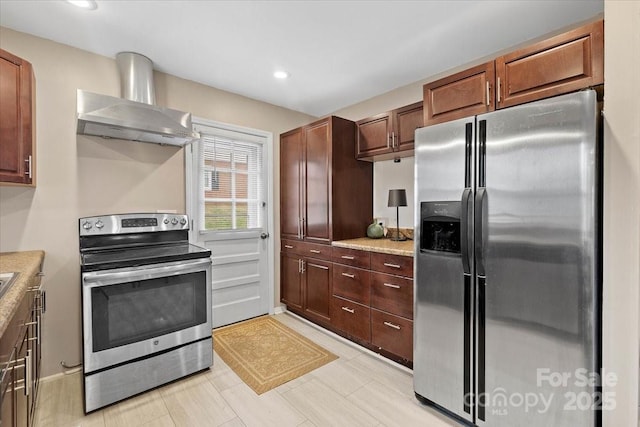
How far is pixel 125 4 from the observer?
5.99ft

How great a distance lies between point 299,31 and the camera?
2.12 meters

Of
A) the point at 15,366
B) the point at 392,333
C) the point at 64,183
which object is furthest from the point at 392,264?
the point at 64,183

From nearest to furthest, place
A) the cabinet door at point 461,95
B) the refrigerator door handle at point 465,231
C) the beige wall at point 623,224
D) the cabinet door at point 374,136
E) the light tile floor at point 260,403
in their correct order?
the beige wall at point 623,224 < the refrigerator door handle at point 465,231 < the light tile floor at point 260,403 < the cabinet door at point 461,95 < the cabinet door at point 374,136

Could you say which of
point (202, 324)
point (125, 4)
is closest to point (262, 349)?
point (202, 324)

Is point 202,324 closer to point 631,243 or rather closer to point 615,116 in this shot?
point 631,243

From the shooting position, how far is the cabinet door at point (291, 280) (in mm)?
3389

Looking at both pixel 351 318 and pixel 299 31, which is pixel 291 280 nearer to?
pixel 351 318

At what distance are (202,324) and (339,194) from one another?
1723mm

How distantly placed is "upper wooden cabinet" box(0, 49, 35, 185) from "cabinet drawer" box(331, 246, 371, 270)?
2.35 m

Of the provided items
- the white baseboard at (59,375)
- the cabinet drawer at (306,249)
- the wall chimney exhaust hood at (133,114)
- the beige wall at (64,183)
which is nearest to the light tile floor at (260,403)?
the white baseboard at (59,375)

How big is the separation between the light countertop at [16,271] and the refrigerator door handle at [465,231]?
197cm

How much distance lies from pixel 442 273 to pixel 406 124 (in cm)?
147

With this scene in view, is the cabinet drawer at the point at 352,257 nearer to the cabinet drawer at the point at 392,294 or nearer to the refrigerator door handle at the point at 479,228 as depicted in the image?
the cabinet drawer at the point at 392,294

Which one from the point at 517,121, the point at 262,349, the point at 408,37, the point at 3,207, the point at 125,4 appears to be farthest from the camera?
the point at 262,349
